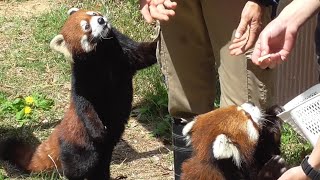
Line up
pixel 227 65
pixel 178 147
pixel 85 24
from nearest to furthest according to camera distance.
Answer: pixel 227 65 → pixel 178 147 → pixel 85 24

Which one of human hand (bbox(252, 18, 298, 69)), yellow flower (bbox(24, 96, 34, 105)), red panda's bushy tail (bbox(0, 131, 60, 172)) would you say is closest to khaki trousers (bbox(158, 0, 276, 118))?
human hand (bbox(252, 18, 298, 69))

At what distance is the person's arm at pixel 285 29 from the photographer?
110 inches

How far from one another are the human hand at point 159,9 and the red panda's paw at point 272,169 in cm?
88

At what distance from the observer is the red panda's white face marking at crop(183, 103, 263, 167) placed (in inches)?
128

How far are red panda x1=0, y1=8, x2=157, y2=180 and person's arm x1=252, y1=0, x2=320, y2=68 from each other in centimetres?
172

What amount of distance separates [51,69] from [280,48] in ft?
12.3

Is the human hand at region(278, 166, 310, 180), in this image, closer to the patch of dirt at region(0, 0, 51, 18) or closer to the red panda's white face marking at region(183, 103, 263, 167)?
the red panda's white face marking at region(183, 103, 263, 167)

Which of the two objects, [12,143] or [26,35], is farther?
[26,35]

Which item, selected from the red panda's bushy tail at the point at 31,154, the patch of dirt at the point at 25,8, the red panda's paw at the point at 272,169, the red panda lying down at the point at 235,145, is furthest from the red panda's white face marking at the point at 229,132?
the patch of dirt at the point at 25,8

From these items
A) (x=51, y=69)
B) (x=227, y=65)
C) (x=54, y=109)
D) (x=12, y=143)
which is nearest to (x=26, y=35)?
(x=51, y=69)

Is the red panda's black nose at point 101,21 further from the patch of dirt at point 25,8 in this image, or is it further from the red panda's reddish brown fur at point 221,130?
the patch of dirt at point 25,8

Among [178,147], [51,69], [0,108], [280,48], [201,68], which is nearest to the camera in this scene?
[280,48]

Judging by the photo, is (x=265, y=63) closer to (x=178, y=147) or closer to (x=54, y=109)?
(x=178, y=147)

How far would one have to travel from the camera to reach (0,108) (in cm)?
569
